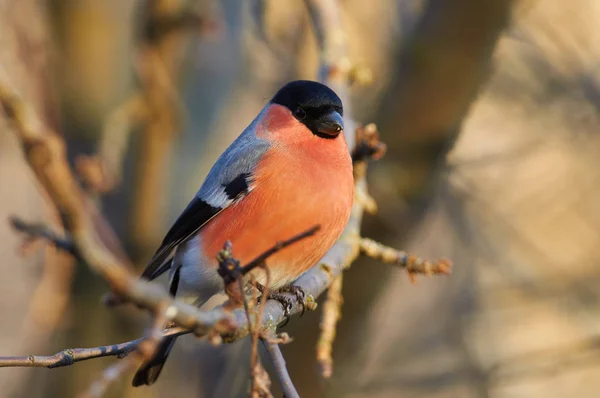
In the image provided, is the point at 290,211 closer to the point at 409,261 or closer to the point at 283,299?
the point at 283,299

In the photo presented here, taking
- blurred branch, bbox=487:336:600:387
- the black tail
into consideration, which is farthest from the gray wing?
blurred branch, bbox=487:336:600:387

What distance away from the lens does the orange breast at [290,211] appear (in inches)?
102

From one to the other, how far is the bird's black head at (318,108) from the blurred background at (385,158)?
2.04 feet

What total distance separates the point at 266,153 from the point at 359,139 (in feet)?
1.23

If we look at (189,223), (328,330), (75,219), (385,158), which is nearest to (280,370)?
(328,330)

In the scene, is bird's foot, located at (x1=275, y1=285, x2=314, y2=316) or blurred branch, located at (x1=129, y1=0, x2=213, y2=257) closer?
bird's foot, located at (x1=275, y1=285, x2=314, y2=316)

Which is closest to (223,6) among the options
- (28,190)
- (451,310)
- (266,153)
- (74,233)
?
(266,153)

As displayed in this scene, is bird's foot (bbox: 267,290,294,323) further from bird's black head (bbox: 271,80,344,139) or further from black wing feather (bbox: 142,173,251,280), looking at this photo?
bird's black head (bbox: 271,80,344,139)

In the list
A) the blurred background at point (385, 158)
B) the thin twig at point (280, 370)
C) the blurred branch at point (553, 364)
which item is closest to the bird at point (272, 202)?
the blurred background at point (385, 158)

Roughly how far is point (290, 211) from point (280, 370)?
0.97 metres

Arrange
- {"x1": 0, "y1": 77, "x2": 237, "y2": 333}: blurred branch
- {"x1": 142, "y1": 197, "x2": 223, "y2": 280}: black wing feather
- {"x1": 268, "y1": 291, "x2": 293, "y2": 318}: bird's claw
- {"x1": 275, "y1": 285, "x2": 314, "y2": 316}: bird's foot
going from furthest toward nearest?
{"x1": 142, "y1": 197, "x2": 223, "y2": 280}: black wing feather < {"x1": 275, "y1": 285, "x2": 314, "y2": 316}: bird's foot < {"x1": 268, "y1": 291, "x2": 293, "y2": 318}: bird's claw < {"x1": 0, "y1": 77, "x2": 237, "y2": 333}: blurred branch

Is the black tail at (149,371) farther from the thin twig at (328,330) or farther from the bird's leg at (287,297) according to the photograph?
the thin twig at (328,330)

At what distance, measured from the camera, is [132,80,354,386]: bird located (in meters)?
2.61

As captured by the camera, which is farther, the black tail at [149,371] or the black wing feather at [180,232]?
the black wing feather at [180,232]
